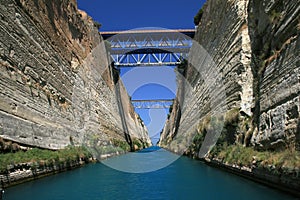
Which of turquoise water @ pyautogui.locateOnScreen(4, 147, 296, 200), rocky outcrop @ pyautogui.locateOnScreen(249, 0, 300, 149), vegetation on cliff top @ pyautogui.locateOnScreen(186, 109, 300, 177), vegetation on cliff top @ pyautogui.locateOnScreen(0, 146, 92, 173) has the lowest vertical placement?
turquoise water @ pyautogui.locateOnScreen(4, 147, 296, 200)

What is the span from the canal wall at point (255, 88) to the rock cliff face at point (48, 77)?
6.37 metres

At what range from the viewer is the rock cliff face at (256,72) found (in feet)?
18.9

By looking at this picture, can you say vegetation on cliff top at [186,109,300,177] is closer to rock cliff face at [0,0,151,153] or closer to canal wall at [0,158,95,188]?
canal wall at [0,158,95,188]

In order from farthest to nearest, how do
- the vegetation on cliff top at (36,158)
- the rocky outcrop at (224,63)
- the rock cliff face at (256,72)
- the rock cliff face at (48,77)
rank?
Result: the rocky outcrop at (224,63)
the rock cliff face at (48,77)
the vegetation on cliff top at (36,158)
the rock cliff face at (256,72)

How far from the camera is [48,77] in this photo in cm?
1130

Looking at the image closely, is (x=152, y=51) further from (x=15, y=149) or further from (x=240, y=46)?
(x=15, y=149)

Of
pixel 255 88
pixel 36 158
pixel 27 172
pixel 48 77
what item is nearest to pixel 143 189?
pixel 27 172

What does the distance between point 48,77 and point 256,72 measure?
27.2 feet

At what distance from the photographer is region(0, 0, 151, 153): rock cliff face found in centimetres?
789

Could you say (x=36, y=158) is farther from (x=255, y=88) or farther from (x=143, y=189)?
(x=255, y=88)

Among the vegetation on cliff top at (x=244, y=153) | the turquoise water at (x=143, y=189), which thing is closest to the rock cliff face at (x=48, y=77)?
the turquoise water at (x=143, y=189)

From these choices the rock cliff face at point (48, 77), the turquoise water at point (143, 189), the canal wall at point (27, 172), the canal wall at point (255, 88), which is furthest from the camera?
the rock cliff face at point (48, 77)

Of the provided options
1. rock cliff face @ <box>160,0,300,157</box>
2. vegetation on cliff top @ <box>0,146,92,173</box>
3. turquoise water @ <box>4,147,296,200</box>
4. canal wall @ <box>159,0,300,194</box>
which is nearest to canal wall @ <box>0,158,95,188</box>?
vegetation on cliff top @ <box>0,146,92,173</box>

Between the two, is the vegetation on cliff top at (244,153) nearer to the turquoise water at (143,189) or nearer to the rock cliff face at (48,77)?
the turquoise water at (143,189)
